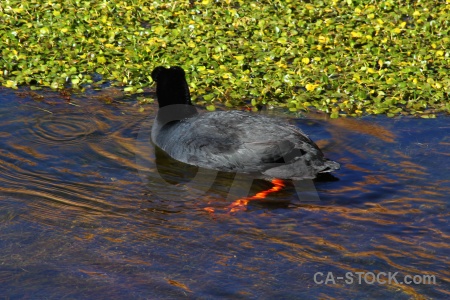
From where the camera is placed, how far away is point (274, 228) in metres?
6.67

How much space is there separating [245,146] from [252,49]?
3.60m

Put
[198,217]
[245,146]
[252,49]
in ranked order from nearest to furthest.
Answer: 1. [198,217]
2. [245,146]
3. [252,49]

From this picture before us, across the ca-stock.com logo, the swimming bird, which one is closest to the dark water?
the ca-stock.com logo

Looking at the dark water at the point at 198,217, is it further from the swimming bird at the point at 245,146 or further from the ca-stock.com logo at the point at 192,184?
the swimming bird at the point at 245,146

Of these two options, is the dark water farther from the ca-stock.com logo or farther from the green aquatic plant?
the green aquatic plant

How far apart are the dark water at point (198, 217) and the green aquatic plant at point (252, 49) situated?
0.71 meters

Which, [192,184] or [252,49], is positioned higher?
[252,49]

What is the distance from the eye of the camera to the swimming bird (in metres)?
7.55

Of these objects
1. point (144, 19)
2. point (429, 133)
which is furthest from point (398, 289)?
point (144, 19)

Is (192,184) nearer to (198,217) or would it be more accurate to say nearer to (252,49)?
(198,217)

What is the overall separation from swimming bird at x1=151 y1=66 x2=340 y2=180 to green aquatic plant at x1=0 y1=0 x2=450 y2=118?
1.39 m

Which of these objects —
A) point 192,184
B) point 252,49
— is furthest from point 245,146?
point 252,49

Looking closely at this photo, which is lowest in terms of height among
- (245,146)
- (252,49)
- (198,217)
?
(198,217)

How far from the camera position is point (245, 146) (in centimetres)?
766
